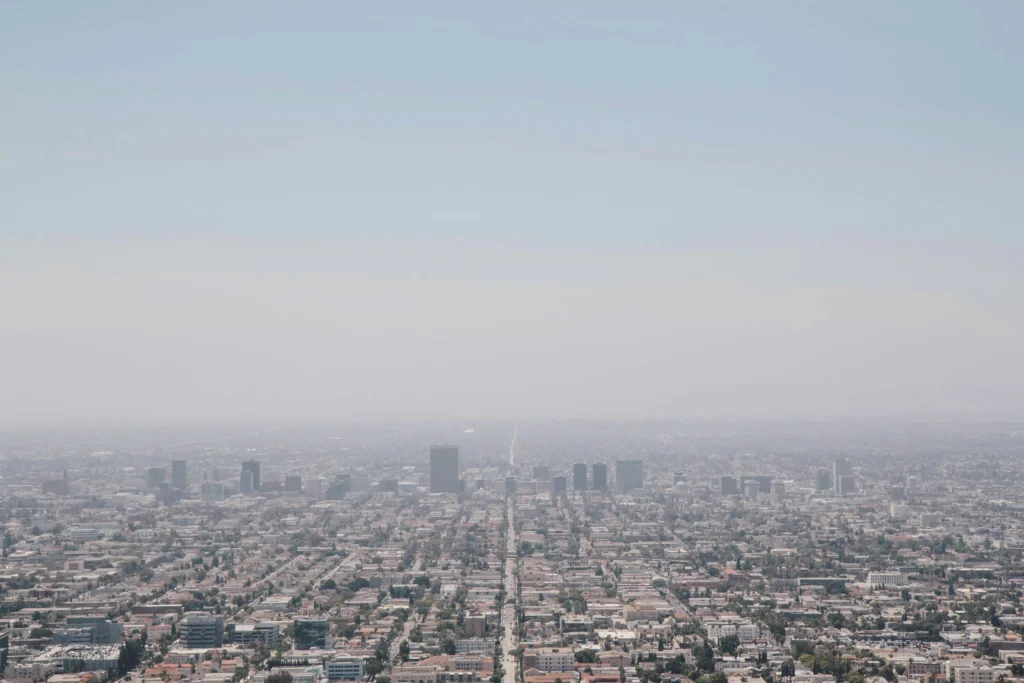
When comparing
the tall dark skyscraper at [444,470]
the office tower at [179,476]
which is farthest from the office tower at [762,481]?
the office tower at [179,476]

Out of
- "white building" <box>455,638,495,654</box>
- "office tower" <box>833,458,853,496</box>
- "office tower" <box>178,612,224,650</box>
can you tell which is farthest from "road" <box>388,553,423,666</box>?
"office tower" <box>833,458,853,496</box>

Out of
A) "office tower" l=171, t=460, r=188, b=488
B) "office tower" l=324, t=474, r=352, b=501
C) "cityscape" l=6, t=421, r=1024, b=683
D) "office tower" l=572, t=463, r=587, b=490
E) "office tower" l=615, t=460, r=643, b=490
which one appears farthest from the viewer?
"office tower" l=615, t=460, r=643, b=490

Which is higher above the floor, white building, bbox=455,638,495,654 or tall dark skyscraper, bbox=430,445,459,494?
tall dark skyscraper, bbox=430,445,459,494

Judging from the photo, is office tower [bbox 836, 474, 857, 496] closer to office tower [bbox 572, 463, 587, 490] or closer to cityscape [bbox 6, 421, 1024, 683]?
cityscape [bbox 6, 421, 1024, 683]

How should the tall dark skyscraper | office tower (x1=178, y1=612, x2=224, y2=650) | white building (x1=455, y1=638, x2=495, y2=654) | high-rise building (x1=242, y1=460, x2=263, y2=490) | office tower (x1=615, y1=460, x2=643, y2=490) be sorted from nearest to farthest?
1. white building (x1=455, y1=638, x2=495, y2=654)
2. office tower (x1=178, y1=612, x2=224, y2=650)
3. the tall dark skyscraper
4. high-rise building (x1=242, y1=460, x2=263, y2=490)
5. office tower (x1=615, y1=460, x2=643, y2=490)

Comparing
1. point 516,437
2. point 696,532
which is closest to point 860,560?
point 696,532

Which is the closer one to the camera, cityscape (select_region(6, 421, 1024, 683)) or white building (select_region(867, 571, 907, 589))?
cityscape (select_region(6, 421, 1024, 683))

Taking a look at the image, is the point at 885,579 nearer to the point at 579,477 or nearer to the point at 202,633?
the point at 202,633
